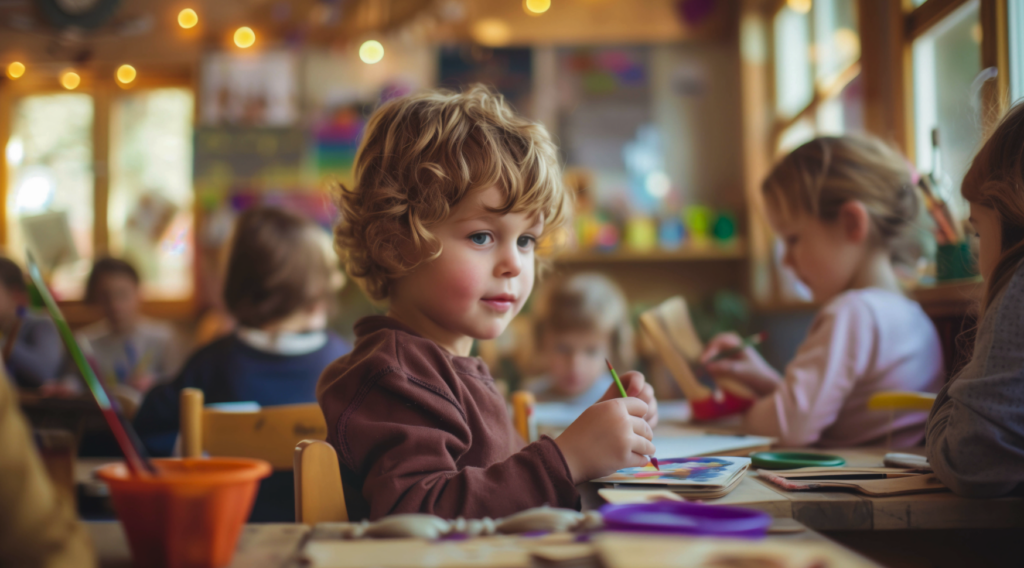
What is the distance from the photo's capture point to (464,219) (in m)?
0.81

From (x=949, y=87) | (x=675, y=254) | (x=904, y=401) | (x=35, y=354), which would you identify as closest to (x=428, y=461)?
(x=904, y=401)

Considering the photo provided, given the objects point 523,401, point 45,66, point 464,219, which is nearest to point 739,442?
point 523,401

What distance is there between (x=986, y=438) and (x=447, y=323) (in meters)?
0.51

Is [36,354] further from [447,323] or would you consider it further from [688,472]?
[688,472]

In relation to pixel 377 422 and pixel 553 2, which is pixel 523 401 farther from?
pixel 553 2

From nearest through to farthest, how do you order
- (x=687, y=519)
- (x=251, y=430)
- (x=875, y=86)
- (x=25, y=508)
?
(x=25, y=508) → (x=687, y=519) → (x=251, y=430) → (x=875, y=86)

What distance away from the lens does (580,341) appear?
7.20 ft

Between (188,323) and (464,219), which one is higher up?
(464,219)

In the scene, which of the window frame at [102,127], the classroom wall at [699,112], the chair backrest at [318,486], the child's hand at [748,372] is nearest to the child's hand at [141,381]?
the window frame at [102,127]

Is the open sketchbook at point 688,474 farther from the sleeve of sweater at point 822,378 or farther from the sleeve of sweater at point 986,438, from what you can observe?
the sleeve of sweater at point 822,378

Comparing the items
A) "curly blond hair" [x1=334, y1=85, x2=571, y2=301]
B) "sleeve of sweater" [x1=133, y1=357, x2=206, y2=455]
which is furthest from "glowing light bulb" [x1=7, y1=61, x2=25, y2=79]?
"curly blond hair" [x1=334, y1=85, x2=571, y2=301]

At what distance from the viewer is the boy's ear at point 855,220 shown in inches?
45.8

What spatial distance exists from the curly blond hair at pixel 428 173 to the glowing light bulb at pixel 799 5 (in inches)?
86.9

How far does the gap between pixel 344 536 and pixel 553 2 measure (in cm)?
329
